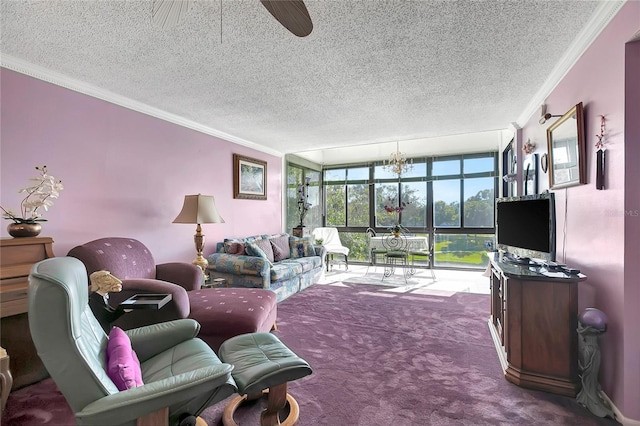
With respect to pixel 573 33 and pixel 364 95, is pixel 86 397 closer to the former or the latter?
pixel 364 95

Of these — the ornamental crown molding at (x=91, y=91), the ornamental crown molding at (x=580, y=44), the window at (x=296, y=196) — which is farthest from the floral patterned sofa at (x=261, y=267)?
the ornamental crown molding at (x=580, y=44)

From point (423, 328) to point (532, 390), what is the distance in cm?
117

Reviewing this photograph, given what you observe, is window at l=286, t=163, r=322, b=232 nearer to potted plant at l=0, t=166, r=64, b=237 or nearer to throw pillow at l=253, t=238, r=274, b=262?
throw pillow at l=253, t=238, r=274, b=262

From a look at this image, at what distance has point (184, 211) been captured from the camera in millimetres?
3584

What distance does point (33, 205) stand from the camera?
7.65ft

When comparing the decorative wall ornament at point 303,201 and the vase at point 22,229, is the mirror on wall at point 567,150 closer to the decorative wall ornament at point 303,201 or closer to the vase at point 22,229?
the vase at point 22,229

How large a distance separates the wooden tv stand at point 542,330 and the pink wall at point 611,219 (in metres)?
0.17

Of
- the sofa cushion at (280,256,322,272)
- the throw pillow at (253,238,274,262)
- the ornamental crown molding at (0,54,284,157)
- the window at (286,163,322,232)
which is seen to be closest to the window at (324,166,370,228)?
the window at (286,163,322,232)

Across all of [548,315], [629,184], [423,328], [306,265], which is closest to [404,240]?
[306,265]

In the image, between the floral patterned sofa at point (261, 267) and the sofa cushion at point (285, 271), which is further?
the sofa cushion at point (285, 271)

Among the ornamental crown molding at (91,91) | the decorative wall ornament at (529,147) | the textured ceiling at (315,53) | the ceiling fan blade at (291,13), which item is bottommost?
the decorative wall ornament at (529,147)

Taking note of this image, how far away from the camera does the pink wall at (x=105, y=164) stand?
2.54 m

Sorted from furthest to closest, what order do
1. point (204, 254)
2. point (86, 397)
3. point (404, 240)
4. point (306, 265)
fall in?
point (404, 240) → point (306, 265) → point (204, 254) → point (86, 397)

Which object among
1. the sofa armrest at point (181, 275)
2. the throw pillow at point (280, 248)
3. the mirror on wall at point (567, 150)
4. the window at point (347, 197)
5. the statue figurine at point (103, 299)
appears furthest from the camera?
the window at point (347, 197)
